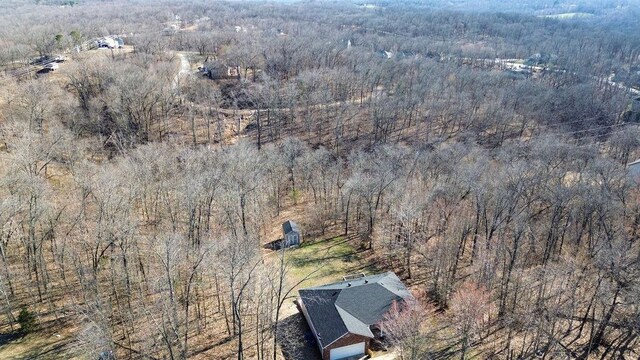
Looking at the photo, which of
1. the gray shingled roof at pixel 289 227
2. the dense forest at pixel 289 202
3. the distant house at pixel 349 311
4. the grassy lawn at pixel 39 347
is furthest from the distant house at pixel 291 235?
the grassy lawn at pixel 39 347

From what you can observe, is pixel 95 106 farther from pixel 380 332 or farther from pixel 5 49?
pixel 380 332

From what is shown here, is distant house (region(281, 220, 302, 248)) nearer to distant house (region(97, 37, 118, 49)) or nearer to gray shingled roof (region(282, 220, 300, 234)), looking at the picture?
gray shingled roof (region(282, 220, 300, 234))

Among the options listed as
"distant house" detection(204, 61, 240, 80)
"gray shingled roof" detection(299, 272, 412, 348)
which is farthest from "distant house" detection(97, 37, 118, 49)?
"gray shingled roof" detection(299, 272, 412, 348)

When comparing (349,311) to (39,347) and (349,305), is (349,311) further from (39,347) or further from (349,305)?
(39,347)

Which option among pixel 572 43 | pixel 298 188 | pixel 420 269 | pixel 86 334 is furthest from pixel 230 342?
pixel 572 43

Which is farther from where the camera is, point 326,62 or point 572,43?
point 572,43
